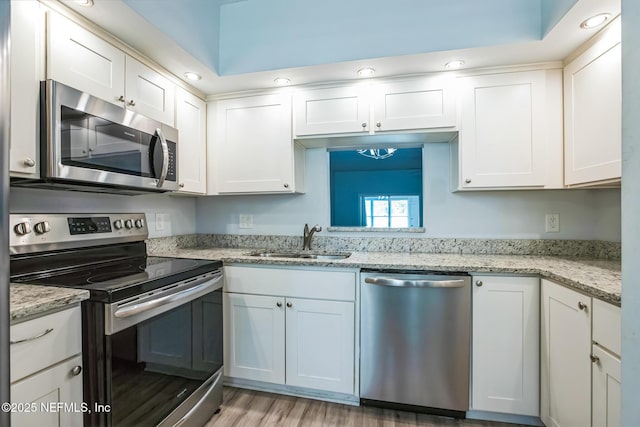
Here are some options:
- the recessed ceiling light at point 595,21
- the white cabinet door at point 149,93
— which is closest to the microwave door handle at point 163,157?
the white cabinet door at point 149,93

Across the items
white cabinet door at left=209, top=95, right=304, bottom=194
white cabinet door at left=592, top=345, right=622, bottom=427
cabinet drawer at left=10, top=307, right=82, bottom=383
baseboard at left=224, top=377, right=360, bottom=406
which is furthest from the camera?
white cabinet door at left=209, top=95, right=304, bottom=194

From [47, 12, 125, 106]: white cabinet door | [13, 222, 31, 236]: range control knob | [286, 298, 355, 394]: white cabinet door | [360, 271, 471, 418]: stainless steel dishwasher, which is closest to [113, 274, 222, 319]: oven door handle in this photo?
[286, 298, 355, 394]: white cabinet door

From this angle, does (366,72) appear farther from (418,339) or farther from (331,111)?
(418,339)

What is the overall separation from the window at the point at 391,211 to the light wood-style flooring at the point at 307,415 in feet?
4.09

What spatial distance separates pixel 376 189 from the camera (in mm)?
2441

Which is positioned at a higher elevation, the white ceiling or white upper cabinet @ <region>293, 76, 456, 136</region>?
the white ceiling

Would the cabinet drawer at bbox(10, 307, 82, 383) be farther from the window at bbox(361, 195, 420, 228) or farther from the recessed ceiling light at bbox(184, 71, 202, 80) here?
the window at bbox(361, 195, 420, 228)

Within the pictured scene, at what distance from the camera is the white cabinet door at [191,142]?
2.11 metres

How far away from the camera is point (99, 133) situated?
57.2 inches

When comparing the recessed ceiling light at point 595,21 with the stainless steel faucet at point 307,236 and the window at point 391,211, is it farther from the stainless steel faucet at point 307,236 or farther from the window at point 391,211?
the stainless steel faucet at point 307,236

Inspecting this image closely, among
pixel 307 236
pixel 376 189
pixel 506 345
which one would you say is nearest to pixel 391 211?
pixel 376 189

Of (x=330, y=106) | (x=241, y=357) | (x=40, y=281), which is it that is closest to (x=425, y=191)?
(x=330, y=106)

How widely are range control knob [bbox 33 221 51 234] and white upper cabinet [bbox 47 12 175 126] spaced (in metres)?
0.65

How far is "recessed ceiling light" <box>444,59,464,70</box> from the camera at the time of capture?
1.86 meters
